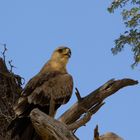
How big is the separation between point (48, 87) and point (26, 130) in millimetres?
1111

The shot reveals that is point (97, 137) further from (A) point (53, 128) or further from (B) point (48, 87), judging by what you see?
(B) point (48, 87)

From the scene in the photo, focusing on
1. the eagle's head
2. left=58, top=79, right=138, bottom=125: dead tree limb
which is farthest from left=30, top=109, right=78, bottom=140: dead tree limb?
the eagle's head

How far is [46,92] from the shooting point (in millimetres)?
8180

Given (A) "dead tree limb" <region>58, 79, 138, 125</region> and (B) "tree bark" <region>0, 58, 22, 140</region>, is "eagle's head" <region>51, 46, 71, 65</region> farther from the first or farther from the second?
(A) "dead tree limb" <region>58, 79, 138, 125</region>

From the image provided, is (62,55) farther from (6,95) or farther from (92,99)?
(92,99)

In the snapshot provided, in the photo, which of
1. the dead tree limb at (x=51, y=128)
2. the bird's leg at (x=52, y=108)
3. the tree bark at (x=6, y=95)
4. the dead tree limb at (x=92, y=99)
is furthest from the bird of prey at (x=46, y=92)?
the dead tree limb at (x=51, y=128)

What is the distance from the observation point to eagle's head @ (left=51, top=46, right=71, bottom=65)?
9141mm

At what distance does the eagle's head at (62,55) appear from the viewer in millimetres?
9141

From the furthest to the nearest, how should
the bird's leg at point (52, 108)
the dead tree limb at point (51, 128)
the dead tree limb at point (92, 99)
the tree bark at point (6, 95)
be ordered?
1. the tree bark at point (6, 95)
2. the bird's leg at point (52, 108)
3. the dead tree limb at point (92, 99)
4. the dead tree limb at point (51, 128)

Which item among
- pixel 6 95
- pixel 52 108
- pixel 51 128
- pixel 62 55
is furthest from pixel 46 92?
pixel 51 128

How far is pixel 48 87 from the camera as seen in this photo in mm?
8289

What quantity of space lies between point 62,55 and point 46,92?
1.18 metres

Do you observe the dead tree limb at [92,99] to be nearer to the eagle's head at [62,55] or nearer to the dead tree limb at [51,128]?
the dead tree limb at [51,128]

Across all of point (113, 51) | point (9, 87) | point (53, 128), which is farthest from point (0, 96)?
point (113, 51)
